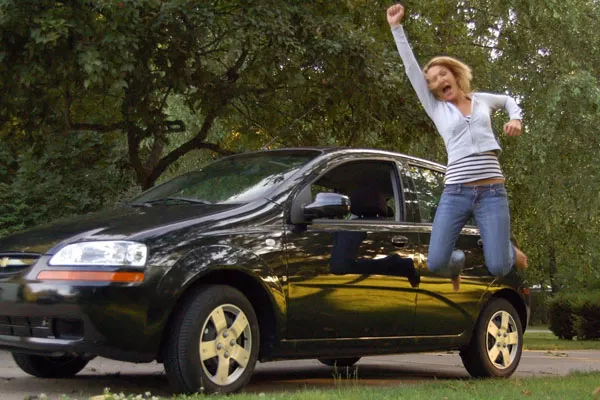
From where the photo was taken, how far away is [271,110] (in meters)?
17.2

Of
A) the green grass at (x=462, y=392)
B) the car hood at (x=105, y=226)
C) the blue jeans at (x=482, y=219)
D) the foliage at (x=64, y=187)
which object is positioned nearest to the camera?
the green grass at (x=462, y=392)

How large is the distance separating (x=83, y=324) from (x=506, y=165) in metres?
15.0

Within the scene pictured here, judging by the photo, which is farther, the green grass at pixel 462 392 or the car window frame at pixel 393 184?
the car window frame at pixel 393 184

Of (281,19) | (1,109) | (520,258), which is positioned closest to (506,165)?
(281,19)

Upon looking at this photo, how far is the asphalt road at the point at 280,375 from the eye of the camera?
23.1 feet

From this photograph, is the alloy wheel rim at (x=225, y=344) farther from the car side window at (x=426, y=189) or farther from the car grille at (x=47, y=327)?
the car side window at (x=426, y=189)

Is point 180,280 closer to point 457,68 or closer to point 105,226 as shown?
point 105,226

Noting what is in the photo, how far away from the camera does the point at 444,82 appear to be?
670 cm

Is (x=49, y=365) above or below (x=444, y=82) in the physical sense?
below

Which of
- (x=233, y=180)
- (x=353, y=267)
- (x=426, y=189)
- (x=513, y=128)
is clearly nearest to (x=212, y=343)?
(x=353, y=267)

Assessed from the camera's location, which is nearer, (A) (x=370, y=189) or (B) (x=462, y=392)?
(B) (x=462, y=392)

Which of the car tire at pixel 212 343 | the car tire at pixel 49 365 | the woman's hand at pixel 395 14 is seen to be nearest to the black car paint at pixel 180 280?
the car tire at pixel 212 343

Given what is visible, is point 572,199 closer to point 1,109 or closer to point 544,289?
point 1,109

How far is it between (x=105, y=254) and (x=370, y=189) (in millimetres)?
2687
